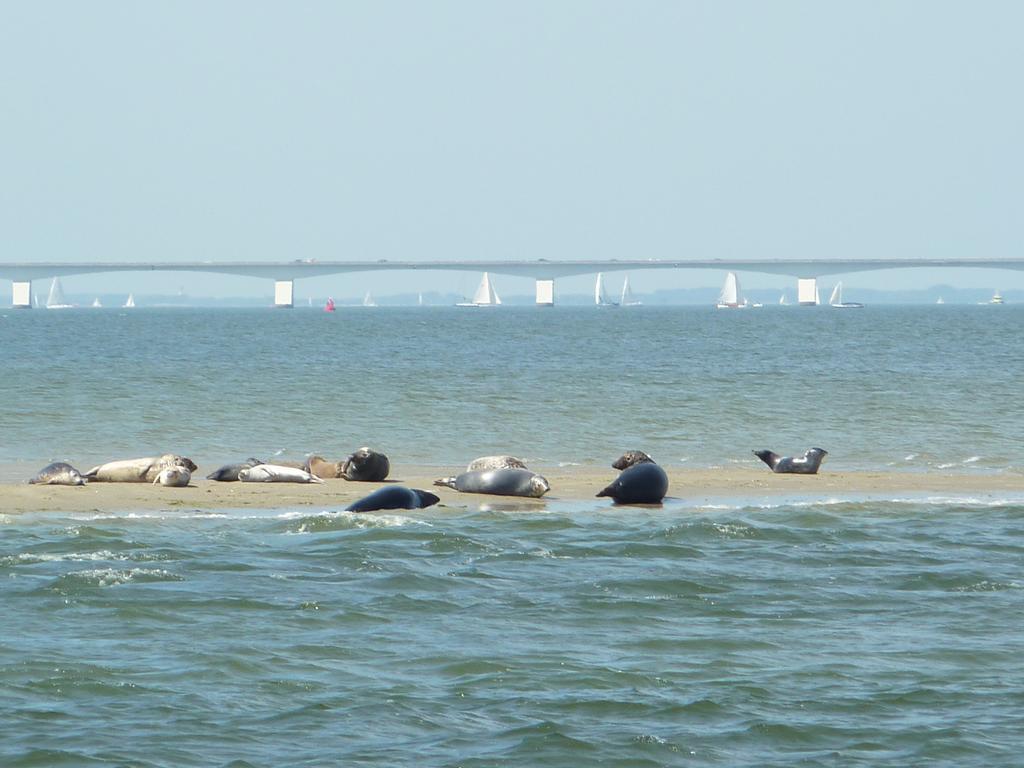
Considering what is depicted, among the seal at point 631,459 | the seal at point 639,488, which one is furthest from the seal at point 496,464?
the seal at point 631,459

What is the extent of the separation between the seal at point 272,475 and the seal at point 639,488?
441cm

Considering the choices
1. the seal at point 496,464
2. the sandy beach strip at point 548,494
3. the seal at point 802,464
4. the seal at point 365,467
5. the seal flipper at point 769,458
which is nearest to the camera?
the sandy beach strip at point 548,494

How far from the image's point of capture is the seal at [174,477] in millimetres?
21797

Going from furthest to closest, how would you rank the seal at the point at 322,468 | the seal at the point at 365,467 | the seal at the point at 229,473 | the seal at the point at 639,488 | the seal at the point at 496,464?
1. the seal at the point at 322,468
2. the seal at the point at 365,467
3. the seal at the point at 229,473
4. the seal at the point at 496,464
5. the seal at the point at 639,488

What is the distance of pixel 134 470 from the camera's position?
22406 millimetres

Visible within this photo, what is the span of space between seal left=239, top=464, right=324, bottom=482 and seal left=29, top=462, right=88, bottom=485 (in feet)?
7.30

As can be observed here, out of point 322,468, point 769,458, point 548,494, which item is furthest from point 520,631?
point 769,458

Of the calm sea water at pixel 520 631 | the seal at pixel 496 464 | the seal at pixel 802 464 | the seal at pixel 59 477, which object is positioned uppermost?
the seal at pixel 496 464

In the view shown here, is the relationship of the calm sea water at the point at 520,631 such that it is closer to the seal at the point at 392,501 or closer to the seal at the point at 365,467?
the seal at the point at 392,501

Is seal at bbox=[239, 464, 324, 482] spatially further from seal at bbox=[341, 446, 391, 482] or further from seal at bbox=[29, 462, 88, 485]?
seal at bbox=[29, 462, 88, 485]

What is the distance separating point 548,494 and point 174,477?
512 cm

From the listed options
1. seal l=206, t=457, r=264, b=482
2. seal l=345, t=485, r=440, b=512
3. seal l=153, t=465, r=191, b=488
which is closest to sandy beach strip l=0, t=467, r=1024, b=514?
seal l=153, t=465, r=191, b=488

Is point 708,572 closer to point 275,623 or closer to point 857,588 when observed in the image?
point 857,588

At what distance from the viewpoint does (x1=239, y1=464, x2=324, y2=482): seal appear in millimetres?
22500
